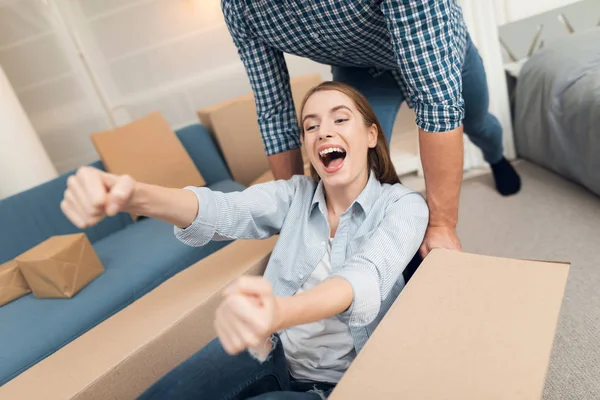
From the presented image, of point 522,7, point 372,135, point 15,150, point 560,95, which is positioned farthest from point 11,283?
point 522,7

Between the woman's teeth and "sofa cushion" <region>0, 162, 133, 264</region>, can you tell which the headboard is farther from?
"sofa cushion" <region>0, 162, 133, 264</region>

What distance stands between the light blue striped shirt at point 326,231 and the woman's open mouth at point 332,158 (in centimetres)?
7

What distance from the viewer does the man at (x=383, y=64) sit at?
33.1 inches

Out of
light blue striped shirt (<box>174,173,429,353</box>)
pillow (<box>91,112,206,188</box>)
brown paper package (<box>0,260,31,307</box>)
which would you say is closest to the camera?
light blue striped shirt (<box>174,173,429,353</box>)

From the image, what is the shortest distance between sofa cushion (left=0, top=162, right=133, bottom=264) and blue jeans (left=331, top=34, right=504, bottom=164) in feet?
4.41

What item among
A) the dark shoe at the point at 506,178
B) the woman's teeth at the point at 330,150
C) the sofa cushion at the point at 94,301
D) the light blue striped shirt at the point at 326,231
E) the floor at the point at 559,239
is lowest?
the floor at the point at 559,239

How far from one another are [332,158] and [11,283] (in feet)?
4.16

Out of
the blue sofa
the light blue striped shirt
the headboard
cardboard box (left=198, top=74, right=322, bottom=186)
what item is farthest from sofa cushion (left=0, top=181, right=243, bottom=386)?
the headboard

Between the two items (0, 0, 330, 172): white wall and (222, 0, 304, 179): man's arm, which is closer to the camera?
(222, 0, 304, 179): man's arm

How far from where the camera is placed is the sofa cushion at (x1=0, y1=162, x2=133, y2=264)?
A: 1823mm

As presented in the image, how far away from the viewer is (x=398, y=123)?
2.45 m

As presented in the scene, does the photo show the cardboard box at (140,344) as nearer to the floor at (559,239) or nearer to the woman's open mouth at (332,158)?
the woman's open mouth at (332,158)

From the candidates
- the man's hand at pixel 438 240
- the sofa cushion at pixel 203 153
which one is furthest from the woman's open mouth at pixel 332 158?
the sofa cushion at pixel 203 153

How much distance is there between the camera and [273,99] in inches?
46.5
